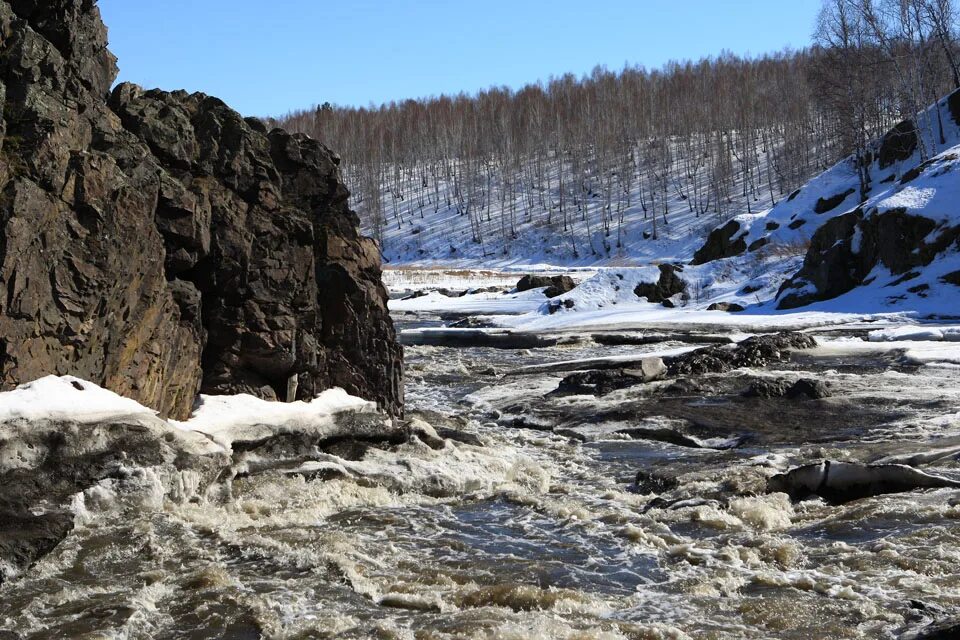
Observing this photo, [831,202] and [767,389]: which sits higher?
[831,202]

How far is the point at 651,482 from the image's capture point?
31.2ft

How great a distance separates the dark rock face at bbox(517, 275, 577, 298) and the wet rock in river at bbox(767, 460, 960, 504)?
973 inches

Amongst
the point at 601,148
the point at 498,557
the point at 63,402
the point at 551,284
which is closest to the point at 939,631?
the point at 498,557

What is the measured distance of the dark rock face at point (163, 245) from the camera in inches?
307

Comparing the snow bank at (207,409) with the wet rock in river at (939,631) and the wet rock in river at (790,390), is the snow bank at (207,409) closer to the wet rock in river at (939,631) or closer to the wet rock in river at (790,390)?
the wet rock in river at (939,631)

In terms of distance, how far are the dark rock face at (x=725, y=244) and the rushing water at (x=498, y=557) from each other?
27982mm

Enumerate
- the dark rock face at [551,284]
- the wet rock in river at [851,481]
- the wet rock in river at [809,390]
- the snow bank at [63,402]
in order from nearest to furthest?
the snow bank at [63,402]
the wet rock in river at [851,481]
the wet rock in river at [809,390]
the dark rock face at [551,284]

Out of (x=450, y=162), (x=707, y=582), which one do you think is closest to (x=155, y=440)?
(x=707, y=582)

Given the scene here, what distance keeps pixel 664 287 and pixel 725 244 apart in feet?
27.3

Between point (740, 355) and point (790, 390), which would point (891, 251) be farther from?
point (790, 390)

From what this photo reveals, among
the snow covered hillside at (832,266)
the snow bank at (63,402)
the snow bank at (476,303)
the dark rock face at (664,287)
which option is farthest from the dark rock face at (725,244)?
the snow bank at (63,402)

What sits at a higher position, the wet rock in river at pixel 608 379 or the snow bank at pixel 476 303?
the snow bank at pixel 476 303

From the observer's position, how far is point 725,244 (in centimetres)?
3928

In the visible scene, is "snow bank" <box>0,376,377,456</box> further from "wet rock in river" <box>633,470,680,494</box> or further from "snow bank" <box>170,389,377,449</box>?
"wet rock in river" <box>633,470,680,494</box>
